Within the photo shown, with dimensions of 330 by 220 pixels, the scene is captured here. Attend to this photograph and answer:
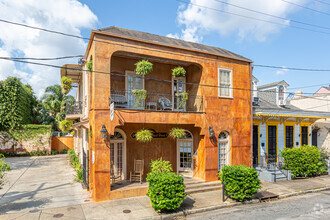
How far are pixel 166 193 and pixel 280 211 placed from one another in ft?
Answer: 15.1

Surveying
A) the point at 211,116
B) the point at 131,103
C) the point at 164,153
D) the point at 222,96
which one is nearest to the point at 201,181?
the point at 164,153

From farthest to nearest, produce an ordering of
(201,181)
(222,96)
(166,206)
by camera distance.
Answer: (222,96) < (201,181) < (166,206)

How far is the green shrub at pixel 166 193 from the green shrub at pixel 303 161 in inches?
350

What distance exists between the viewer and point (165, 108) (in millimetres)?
12031

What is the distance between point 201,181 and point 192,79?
19.2ft

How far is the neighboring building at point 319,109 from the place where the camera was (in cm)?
1905

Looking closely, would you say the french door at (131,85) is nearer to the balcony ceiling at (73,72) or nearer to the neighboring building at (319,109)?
the balcony ceiling at (73,72)

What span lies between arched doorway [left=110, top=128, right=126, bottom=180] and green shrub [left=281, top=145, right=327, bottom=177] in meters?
10.1

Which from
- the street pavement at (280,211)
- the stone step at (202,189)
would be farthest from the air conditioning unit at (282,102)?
the stone step at (202,189)

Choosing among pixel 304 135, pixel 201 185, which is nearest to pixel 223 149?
pixel 201 185

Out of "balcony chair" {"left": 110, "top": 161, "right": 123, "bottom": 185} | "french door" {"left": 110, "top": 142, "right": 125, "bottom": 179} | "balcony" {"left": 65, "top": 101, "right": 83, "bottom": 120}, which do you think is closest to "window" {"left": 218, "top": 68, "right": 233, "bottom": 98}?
"french door" {"left": 110, "top": 142, "right": 125, "bottom": 179}

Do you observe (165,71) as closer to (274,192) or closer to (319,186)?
(274,192)

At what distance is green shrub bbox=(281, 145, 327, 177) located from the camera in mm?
13180

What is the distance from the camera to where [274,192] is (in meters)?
10.7
